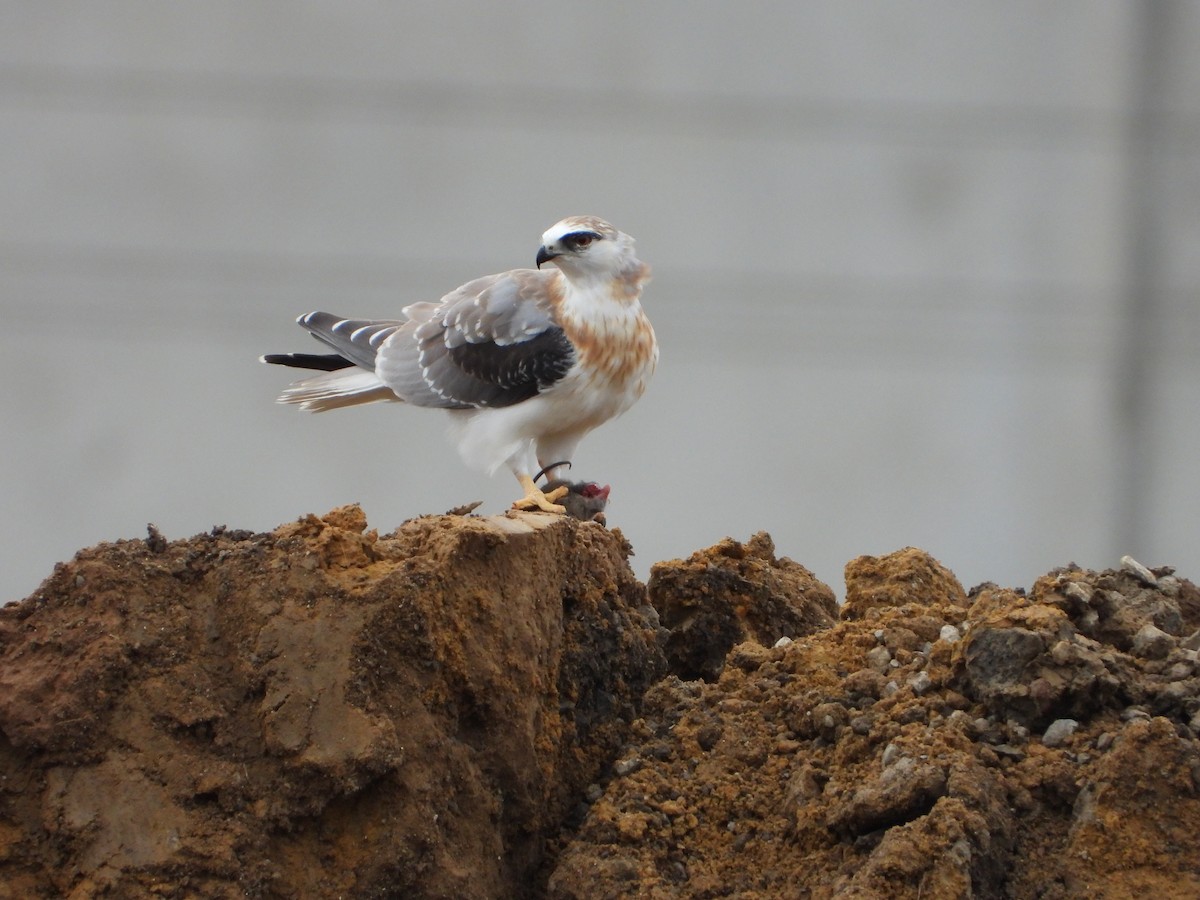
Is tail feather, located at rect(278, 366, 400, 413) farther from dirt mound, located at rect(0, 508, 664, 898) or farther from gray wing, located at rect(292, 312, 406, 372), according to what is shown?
dirt mound, located at rect(0, 508, 664, 898)

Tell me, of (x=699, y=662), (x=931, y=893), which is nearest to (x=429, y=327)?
(x=699, y=662)

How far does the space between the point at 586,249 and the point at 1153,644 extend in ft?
9.06

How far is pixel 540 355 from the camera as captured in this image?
508 cm

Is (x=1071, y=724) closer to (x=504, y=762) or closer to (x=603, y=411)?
(x=504, y=762)

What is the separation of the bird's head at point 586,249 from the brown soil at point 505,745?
→ 7.10 ft

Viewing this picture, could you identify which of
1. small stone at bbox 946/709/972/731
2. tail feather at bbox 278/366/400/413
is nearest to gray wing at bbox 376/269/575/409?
tail feather at bbox 278/366/400/413

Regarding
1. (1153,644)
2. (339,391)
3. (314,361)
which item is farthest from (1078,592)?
(314,361)

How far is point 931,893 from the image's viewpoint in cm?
228

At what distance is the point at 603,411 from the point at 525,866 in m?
2.68

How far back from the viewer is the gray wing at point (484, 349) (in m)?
5.11

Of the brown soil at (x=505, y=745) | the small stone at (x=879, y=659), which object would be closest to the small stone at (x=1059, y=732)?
the brown soil at (x=505, y=745)

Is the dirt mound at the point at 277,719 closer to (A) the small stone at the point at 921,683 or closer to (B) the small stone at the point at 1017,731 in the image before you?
(A) the small stone at the point at 921,683

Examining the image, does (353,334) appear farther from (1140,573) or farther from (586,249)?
(1140,573)

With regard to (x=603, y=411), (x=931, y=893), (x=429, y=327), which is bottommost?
(x=931, y=893)
